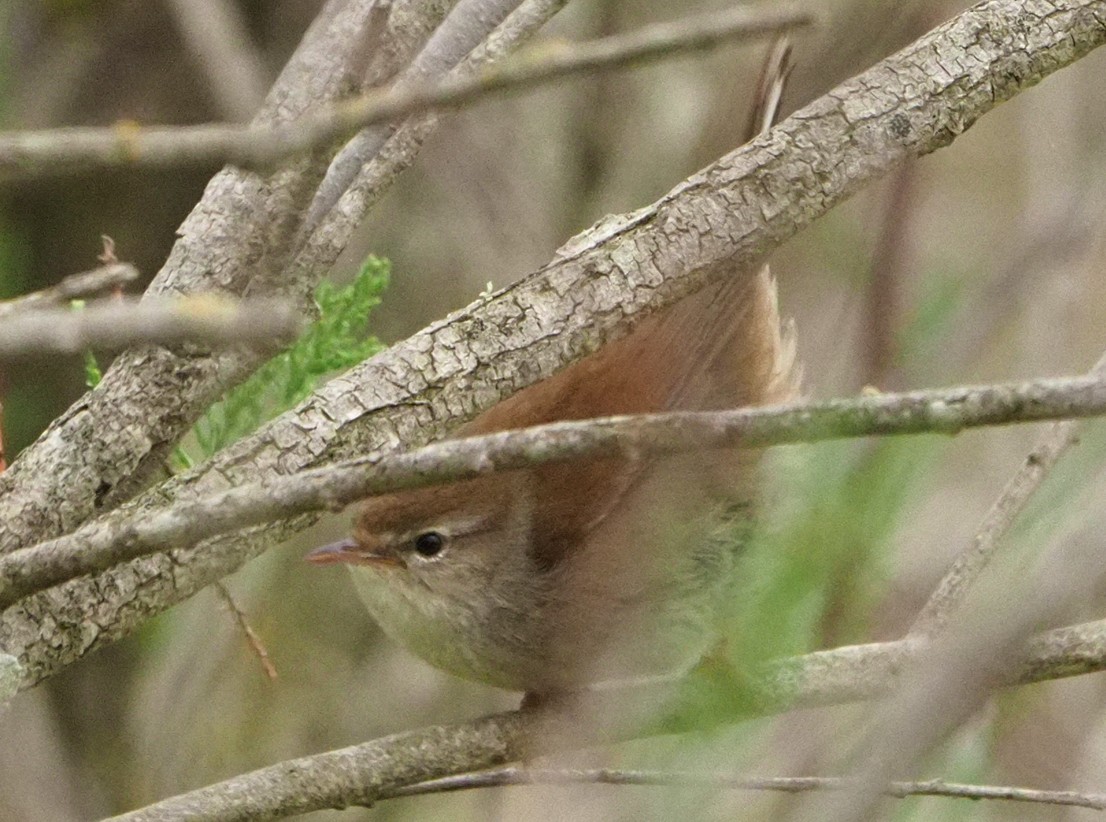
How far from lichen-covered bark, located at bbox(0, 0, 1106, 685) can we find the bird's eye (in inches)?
34.0

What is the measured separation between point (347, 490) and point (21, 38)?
138 inches

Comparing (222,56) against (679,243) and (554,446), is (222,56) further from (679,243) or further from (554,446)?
(554,446)

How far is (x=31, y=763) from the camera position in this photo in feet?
9.82

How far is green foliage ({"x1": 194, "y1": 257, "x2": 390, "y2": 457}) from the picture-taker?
9.61ft

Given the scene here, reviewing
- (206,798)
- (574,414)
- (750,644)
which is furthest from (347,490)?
(574,414)

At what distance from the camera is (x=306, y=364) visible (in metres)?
2.92

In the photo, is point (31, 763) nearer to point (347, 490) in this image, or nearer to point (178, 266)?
point (178, 266)

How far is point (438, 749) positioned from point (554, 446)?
1170 mm

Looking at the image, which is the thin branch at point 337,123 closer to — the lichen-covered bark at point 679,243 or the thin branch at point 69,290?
the thin branch at point 69,290

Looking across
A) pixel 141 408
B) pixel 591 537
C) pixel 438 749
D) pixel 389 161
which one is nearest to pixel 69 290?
pixel 141 408

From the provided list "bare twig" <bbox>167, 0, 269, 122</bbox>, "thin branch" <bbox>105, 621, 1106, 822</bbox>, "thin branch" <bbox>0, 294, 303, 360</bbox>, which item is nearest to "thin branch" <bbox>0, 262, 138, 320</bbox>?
"thin branch" <bbox>0, 294, 303, 360</bbox>

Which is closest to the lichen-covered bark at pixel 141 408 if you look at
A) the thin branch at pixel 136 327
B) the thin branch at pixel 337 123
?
the thin branch at pixel 337 123

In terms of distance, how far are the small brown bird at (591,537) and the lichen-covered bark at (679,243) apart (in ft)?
0.90

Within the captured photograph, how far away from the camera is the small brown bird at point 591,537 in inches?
113
